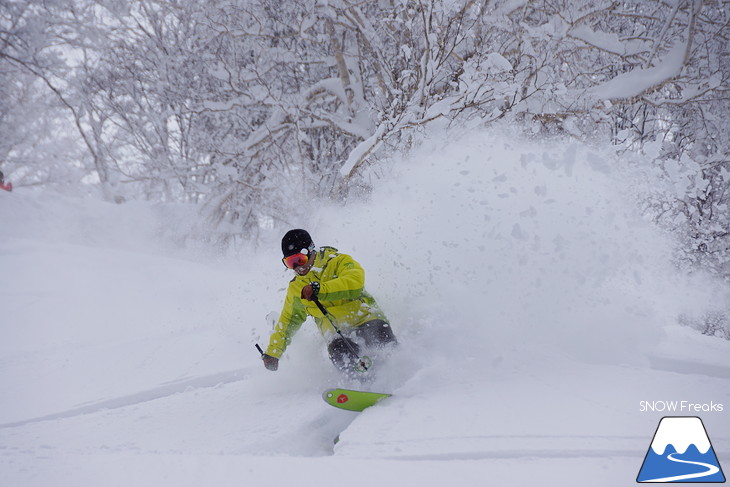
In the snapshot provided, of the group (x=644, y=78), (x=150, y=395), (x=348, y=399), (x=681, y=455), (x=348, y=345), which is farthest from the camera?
(x=644, y=78)

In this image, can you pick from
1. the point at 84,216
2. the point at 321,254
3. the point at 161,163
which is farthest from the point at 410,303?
the point at 84,216

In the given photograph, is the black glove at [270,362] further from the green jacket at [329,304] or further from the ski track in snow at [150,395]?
the ski track in snow at [150,395]

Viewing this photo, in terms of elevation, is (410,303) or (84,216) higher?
(410,303)

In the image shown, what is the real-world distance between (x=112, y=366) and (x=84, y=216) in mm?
9893

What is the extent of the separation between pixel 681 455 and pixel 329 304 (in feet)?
7.86

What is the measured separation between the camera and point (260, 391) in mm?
3564

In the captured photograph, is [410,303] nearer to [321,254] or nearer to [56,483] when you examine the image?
[321,254]

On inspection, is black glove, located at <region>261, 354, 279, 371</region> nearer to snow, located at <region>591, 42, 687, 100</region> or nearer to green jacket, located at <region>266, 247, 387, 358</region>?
green jacket, located at <region>266, 247, 387, 358</region>

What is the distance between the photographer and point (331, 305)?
11.5ft

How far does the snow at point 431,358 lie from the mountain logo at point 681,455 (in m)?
0.06

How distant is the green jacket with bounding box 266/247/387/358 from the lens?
346 centimetres

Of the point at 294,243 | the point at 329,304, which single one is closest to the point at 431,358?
the point at 329,304

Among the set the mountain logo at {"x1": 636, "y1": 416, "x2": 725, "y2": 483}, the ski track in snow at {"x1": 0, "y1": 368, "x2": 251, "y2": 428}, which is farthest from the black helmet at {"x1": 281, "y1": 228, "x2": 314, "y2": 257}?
the mountain logo at {"x1": 636, "y1": 416, "x2": 725, "y2": 483}

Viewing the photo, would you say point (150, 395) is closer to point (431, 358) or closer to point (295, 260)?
point (295, 260)
